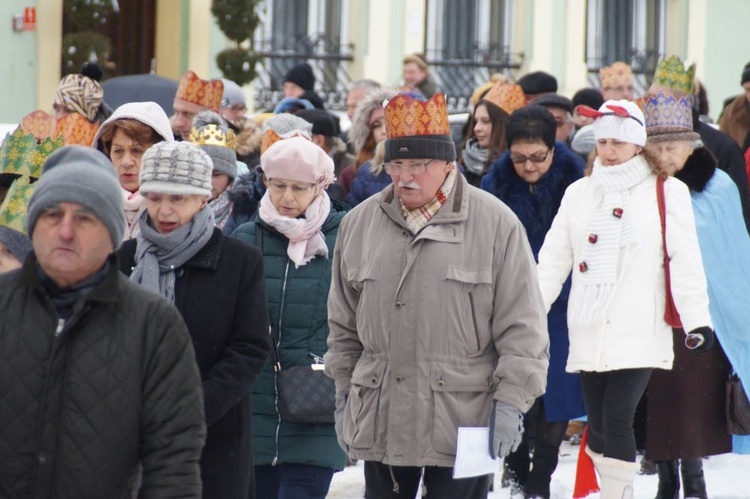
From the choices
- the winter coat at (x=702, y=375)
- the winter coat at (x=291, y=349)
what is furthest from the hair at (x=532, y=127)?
the winter coat at (x=291, y=349)

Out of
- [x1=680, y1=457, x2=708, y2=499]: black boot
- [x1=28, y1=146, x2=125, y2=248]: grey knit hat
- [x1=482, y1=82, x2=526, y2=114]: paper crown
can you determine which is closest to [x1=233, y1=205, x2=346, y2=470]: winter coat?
[x1=28, y1=146, x2=125, y2=248]: grey knit hat

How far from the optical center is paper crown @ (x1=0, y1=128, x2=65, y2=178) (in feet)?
18.5

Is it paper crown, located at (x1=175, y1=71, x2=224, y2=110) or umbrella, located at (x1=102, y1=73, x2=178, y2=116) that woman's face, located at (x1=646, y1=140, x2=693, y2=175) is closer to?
paper crown, located at (x1=175, y1=71, x2=224, y2=110)

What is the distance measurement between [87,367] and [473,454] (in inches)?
70.3

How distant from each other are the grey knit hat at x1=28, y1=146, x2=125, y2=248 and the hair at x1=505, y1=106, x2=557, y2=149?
418 cm

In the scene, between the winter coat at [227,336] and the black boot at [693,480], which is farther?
the black boot at [693,480]

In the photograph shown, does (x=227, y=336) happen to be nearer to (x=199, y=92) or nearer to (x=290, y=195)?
(x=290, y=195)

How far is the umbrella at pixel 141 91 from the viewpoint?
39.8 feet

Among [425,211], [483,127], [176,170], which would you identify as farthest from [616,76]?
[176,170]

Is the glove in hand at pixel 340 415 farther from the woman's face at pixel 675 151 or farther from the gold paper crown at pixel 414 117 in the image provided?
the woman's face at pixel 675 151

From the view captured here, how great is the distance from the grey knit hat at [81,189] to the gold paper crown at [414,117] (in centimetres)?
173

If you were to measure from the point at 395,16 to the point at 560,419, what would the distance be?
13.0 m

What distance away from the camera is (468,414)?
530cm

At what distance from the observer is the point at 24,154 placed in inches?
225
